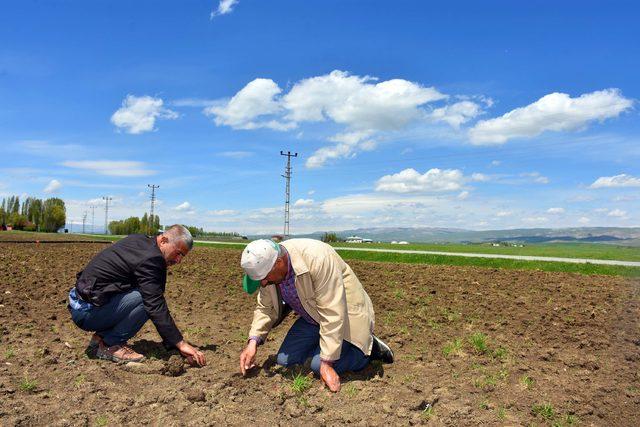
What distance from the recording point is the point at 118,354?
18.1ft

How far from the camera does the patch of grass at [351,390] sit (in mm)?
4457

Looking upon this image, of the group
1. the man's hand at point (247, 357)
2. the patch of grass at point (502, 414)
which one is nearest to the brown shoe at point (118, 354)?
the man's hand at point (247, 357)

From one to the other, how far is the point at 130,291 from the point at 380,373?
8.93 feet

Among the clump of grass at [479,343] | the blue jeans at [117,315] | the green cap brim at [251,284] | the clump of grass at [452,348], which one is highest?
the green cap brim at [251,284]

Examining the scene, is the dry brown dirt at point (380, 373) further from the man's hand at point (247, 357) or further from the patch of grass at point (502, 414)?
the man's hand at point (247, 357)

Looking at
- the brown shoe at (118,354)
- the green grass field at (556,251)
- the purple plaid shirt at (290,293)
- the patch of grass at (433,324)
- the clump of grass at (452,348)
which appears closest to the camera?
the purple plaid shirt at (290,293)

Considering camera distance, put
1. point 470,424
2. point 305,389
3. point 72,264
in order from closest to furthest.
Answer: point 470,424
point 305,389
point 72,264

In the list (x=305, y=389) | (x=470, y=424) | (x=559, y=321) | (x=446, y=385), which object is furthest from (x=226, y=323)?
(x=559, y=321)

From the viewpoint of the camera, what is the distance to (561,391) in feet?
15.5

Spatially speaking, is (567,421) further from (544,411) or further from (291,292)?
(291,292)

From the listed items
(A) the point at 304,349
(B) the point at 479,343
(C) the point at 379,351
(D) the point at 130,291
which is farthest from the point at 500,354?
(D) the point at 130,291

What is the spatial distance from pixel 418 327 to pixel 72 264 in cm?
1199

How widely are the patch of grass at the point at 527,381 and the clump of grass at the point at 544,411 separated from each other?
1.58 feet

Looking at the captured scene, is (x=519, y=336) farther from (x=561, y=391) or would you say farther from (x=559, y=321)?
(x=561, y=391)
